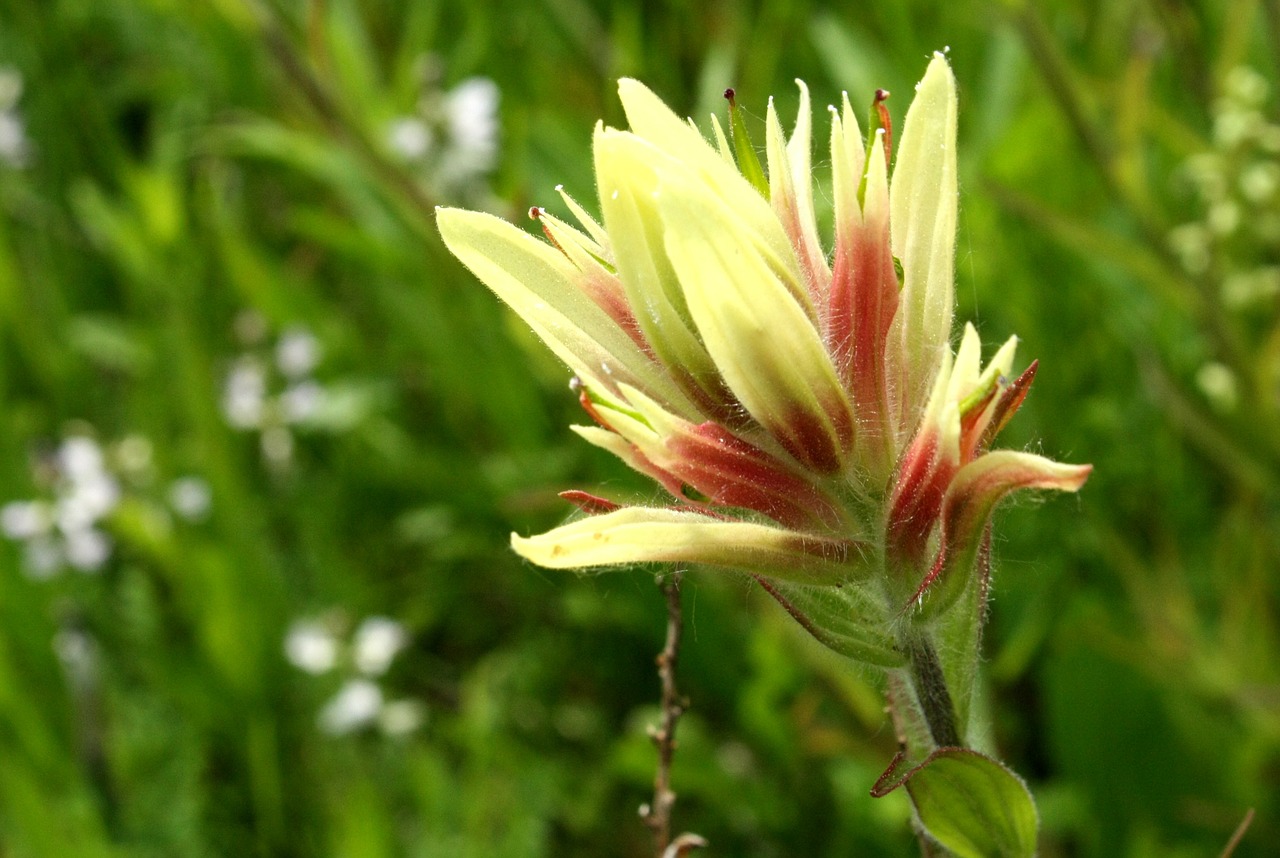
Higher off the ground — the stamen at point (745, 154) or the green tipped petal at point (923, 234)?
the stamen at point (745, 154)

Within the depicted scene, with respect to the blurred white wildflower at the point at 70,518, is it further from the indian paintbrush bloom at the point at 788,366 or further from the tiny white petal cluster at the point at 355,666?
the indian paintbrush bloom at the point at 788,366

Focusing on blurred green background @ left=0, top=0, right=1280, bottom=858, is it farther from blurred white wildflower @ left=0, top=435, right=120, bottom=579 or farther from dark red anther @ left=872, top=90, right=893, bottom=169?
dark red anther @ left=872, top=90, right=893, bottom=169

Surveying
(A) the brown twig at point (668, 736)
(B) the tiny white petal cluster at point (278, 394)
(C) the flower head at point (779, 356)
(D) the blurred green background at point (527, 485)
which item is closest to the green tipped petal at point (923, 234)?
(C) the flower head at point (779, 356)

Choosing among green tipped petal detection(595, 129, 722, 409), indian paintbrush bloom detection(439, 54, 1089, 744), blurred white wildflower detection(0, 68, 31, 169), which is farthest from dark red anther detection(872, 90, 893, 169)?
blurred white wildflower detection(0, 68, 31, 169)

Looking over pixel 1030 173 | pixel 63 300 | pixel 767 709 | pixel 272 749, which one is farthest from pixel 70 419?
pixel 1030 173

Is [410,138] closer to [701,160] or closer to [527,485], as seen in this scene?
[527,485]

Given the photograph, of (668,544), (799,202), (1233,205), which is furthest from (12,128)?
(668,544)
